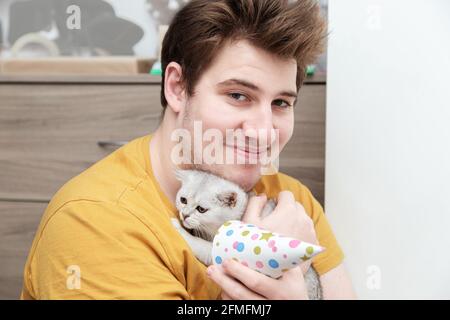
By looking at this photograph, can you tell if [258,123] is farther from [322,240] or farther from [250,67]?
[322,240]

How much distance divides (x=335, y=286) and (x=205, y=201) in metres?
0.33

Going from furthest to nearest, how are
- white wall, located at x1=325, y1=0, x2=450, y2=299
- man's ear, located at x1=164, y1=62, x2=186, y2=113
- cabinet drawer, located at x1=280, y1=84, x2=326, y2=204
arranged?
1. cabinet drawer, located at x1=280, y1=84, x2=326, y2=204
2. white wall, located at x1=325, y1=0, x2=450, y2=299
3. man's ear, located at x1=164, y1=62, x2=186, y2=113

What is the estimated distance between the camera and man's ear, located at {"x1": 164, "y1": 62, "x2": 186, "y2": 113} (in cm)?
107

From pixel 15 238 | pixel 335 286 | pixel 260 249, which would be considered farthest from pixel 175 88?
pixel 15 238

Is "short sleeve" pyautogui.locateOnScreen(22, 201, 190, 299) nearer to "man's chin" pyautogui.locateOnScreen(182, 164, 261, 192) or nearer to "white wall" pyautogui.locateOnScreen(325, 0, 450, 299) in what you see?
"man's chin" pyautogui.locateOnScreen(182, 164, 261, 192)

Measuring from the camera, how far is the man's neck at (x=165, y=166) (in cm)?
106

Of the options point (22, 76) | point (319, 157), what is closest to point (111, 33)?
point (22, 76)

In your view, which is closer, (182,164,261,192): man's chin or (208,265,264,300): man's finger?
(208,265,264,300): man's finger

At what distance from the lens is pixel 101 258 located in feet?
2.85

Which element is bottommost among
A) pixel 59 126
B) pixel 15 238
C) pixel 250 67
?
pixel 15 238

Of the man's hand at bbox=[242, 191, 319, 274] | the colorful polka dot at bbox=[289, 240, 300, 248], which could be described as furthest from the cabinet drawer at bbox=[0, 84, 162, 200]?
the colorful polka dot at bbox=[289, 240, 300, 248]

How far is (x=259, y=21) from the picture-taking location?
991 mm

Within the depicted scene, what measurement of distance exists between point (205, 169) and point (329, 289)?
0.35 meters

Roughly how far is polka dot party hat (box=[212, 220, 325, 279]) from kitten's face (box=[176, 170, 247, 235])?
A: 0.45 feet
